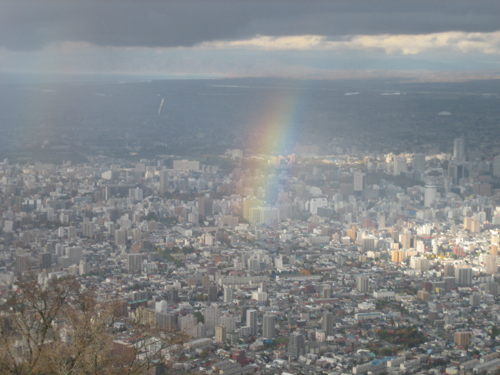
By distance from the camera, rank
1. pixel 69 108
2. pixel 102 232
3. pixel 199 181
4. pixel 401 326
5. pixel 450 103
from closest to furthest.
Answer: pixel 401 326 < pixel 102 232 < pixel 199 181 < pixel 450 103 < pixel 69 108

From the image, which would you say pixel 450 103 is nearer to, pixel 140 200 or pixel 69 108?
pixel 140 200

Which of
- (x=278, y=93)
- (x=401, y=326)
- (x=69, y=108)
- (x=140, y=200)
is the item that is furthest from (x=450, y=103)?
(x=401, y=326)

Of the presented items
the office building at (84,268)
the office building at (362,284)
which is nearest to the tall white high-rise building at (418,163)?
the office building at (362,284)

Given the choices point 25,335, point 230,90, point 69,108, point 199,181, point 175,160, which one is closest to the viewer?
point 25,335

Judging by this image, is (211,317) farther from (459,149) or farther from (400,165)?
(459,149)

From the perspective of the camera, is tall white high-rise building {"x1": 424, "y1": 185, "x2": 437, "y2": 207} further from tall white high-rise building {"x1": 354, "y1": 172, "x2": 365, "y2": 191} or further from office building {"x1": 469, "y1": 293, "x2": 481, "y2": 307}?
office building {"x1": 469, "y1": 293, "x2": 481, "y2": 307}
